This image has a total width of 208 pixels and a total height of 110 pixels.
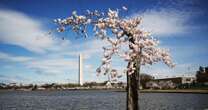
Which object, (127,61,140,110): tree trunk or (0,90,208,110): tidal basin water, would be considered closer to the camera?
(127,61,140,110): tree trunk

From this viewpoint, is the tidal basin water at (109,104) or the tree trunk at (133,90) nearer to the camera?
the tree trunk at (133,90)

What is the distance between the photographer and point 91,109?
5759 centimetres

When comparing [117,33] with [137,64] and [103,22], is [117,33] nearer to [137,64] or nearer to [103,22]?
[103,22]

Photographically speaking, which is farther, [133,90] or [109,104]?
[109,104]

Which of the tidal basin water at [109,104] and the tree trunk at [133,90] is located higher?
the tree trunk at [133,90]

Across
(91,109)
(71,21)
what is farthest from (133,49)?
(91,109)

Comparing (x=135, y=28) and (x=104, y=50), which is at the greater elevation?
(x=135, y=28)

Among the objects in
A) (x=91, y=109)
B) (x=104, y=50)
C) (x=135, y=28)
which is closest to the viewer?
(x=104, y=50)

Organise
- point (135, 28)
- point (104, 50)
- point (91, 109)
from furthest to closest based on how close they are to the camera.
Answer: point (91, 109), point (135, 28), point (104, 50)

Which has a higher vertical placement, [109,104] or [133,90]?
[133,90]

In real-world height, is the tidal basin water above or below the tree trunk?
below

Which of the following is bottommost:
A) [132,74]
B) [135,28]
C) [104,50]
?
[132,74]

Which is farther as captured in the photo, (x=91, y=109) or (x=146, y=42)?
(x=91, y=109)

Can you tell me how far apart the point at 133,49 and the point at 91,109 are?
42.1 metres
